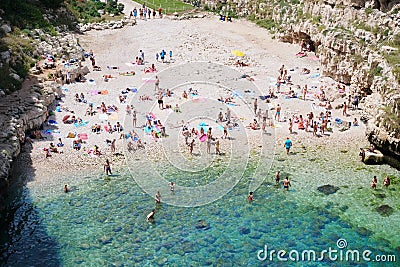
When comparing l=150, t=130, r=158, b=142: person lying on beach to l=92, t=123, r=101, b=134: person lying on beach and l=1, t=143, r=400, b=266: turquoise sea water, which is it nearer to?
l=92, t=123, r=101, b=134: person lying on beach

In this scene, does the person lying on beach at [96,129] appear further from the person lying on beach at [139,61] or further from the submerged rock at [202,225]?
the person lying on beach at [139,61]

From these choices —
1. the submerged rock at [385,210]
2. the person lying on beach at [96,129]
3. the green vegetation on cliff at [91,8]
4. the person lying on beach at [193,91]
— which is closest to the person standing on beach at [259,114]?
the person lying on beach at [193,91]

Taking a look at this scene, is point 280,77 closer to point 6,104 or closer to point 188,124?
point 188,124

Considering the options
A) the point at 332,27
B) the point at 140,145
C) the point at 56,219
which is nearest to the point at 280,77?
the point at 332,27

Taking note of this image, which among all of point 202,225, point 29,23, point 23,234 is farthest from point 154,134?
point 29,23

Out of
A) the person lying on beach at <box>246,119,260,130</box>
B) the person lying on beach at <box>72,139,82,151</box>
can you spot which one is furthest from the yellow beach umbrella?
the person lying on beach at <box>72,139,82,151</box>

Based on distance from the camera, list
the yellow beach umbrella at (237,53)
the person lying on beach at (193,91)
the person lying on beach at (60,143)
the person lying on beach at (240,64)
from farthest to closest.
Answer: the yellow beach umbrella at (237,53) → the person lying on beach at (240,64) → the person lying on beach at (193,91) → the person lying on beach at (60,143)
